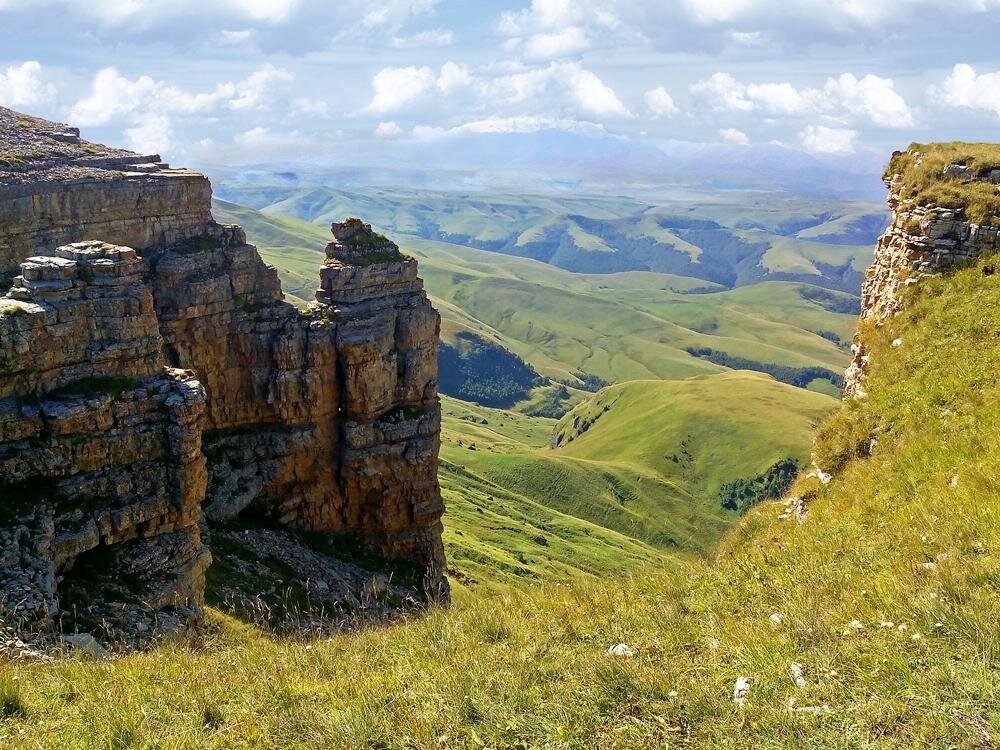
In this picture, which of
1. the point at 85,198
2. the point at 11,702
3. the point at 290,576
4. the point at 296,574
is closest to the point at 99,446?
the point at 290,576

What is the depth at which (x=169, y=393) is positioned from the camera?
1655 inches

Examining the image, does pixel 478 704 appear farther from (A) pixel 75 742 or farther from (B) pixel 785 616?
(A) pixel 75 742

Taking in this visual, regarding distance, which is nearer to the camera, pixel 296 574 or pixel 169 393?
pixel 169 393

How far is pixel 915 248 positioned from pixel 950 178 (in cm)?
544

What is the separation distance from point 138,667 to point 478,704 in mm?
9292

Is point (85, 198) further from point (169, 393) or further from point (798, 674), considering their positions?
point (798, 674)

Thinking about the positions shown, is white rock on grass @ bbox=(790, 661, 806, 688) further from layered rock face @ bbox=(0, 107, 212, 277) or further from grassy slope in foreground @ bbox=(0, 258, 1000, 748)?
layered rock face @ bbox=(0, 107, 212, 277)

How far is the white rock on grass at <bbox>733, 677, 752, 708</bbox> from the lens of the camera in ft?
41.8

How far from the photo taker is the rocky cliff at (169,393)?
3753 centimetres

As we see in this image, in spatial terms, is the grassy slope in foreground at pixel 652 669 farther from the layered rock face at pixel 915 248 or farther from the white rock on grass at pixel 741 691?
the layered rock face at pixel 915 248

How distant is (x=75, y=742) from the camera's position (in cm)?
1395

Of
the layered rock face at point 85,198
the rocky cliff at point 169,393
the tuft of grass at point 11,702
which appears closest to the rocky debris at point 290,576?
the rocky cliff at point 169,393

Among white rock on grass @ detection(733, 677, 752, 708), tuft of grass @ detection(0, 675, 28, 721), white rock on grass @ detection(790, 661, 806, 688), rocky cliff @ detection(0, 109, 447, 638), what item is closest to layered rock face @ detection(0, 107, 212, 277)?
rocky cliff @ detection(0, 109, 447, 638)

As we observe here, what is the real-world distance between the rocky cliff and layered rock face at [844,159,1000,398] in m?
38.6
